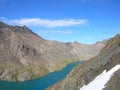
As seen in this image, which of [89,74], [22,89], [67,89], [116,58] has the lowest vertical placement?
[22,89]

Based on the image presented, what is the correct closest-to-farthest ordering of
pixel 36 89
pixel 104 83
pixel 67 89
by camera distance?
pixel 104 83 < pixel 67 89 < pixel 36 89

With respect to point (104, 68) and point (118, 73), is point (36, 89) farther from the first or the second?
point (118, 73)

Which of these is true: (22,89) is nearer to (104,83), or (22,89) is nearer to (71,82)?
(71,82)

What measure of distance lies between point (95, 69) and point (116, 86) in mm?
24879

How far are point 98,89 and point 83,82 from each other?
21.5m

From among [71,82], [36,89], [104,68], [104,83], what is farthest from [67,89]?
[36,89]

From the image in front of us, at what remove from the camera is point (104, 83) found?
152 ft

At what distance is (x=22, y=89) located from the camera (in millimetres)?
187500

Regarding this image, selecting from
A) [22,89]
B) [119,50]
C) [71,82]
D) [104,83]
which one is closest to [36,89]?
[22,89]

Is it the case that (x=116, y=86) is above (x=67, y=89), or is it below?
above

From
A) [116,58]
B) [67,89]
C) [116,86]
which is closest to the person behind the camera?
[116,86]

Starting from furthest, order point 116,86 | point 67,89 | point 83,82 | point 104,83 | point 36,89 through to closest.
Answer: point 36,89 < point 67,89 < point 83,82 < point 104,83 < point 116,86

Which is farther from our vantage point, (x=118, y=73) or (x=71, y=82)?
(x=71, y=82)

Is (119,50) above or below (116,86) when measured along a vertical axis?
above
